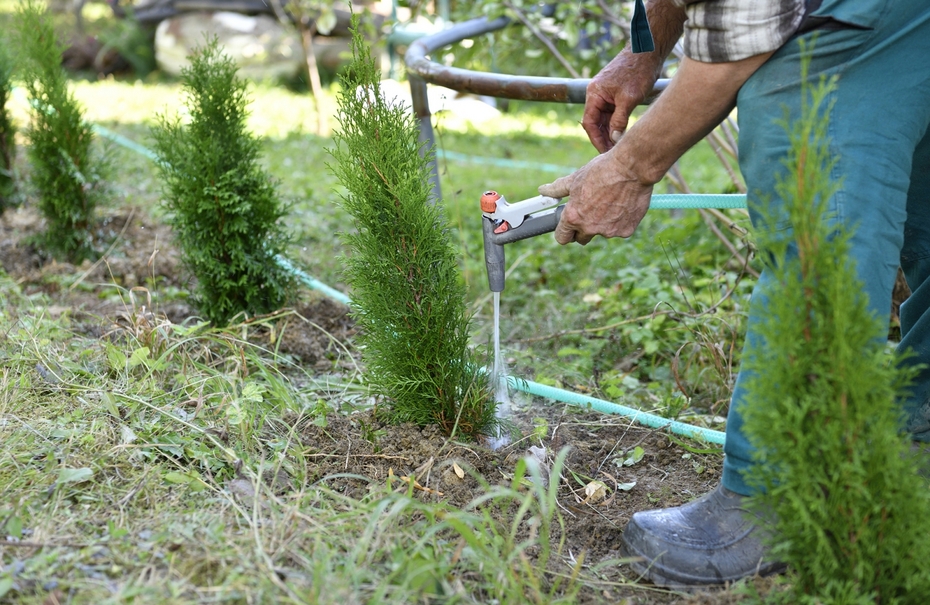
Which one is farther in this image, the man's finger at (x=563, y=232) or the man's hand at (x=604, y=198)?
the man's finger at (x=563, y=232)

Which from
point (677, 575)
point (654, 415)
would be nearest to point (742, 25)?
point (677, 575)

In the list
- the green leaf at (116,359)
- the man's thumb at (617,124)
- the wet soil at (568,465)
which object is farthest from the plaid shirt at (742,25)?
the green leaf at (116,359)

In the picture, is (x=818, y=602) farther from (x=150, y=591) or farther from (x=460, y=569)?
(x=150, y=591)

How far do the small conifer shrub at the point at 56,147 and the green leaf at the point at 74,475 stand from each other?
2.40m

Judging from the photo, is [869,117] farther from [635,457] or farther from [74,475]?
[74,475]

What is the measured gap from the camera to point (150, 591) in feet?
5.27

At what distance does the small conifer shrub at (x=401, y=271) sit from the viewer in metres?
2.15

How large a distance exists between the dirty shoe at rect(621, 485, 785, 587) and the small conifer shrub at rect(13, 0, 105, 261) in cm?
329

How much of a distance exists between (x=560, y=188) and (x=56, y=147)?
9.42ft

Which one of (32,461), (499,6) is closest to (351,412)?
(32,461)

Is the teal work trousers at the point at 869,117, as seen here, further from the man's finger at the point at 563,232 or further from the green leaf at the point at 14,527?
the green leaf at the point at 14,527

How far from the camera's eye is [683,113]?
1.83m

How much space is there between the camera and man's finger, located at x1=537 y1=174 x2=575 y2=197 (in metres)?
2.17

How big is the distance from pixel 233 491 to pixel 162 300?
1.86 metres
